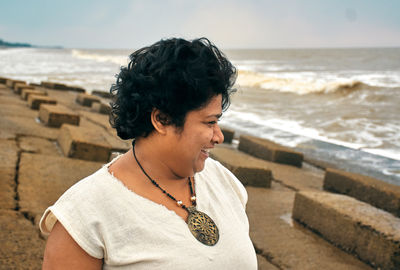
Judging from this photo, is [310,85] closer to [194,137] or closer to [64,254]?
[194,137]

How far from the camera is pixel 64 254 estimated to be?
1.25 meters

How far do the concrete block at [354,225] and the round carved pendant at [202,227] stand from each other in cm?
182

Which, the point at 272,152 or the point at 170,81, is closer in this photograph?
the point at 170,81

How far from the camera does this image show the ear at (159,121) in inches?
55.9

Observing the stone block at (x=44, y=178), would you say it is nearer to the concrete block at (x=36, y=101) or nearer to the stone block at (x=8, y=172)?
the stone block at (x=8, y=172)

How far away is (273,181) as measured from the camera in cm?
540

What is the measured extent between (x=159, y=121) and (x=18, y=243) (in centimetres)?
155

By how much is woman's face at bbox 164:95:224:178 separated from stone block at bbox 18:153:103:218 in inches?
76.4

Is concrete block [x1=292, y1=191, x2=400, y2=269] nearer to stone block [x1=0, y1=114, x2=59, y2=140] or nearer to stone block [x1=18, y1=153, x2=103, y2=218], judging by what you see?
stone block [x1=18, y1=153, x2=103, y2=218]

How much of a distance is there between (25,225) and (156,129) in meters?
1.75

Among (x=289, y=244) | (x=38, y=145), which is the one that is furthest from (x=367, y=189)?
(x=38, y=145)

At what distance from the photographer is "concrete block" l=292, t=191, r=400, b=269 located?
2811 millimetres

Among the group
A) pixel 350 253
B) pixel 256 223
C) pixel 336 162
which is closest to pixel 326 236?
pixel 350 253

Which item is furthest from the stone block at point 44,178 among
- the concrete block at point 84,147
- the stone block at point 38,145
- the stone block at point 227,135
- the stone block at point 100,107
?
the stone block at point 100,107
